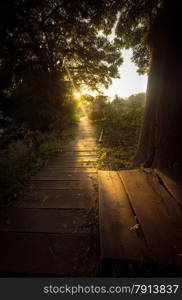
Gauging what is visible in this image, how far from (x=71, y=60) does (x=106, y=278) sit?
14.3 m

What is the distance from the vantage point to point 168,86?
9.13ft

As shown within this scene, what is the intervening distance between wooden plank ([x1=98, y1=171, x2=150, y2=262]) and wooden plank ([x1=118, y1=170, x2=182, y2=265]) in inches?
3.9

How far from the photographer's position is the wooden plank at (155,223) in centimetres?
124

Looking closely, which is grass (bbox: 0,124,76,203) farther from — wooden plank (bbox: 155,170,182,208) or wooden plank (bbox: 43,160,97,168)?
wooden plank (bbox: 155,170,182,208)

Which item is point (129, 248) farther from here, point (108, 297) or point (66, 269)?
point (66, 269)

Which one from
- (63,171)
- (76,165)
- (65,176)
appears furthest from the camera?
(76,165)

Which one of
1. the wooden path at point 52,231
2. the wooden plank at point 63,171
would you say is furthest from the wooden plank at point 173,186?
the wooden plank at point 63,171

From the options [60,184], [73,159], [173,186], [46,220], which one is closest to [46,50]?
[73,159]

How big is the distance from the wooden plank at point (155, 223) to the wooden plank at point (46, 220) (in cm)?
87

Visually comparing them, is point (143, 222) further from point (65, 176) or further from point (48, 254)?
point (65, 176)

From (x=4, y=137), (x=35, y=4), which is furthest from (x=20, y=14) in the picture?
(x=4, y=137)

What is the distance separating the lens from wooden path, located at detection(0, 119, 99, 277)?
1.54 meters

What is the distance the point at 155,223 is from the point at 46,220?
1776 millimetres

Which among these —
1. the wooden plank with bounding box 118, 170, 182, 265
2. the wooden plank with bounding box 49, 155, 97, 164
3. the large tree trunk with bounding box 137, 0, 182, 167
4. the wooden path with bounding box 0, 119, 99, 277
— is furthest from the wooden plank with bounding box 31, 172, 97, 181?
the large tree trunk with bounding box 137, 0, 182, 167
